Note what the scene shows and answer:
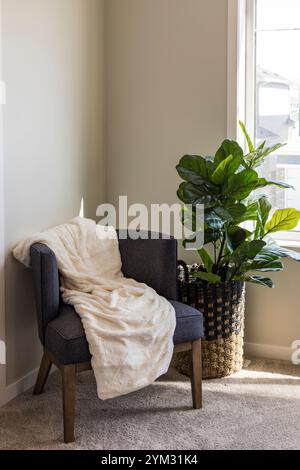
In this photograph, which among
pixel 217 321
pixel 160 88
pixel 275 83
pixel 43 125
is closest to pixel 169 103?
pixel 160 88

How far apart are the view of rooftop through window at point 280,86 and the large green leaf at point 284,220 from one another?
0.49 meters

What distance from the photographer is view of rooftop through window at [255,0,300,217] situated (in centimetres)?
346

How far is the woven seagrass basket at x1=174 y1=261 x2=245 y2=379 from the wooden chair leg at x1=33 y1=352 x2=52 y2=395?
2.30 feet

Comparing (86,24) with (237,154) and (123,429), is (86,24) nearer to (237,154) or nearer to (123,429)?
(237,154)

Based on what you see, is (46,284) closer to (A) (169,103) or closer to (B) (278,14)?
(A) (169,103)

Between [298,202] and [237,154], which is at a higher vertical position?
[237,154]

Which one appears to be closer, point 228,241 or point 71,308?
point 71,308

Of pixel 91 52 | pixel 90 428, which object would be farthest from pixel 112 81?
pixel 90 428

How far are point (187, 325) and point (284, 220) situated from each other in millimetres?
746

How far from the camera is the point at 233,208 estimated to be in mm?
2957

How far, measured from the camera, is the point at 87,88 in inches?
138
